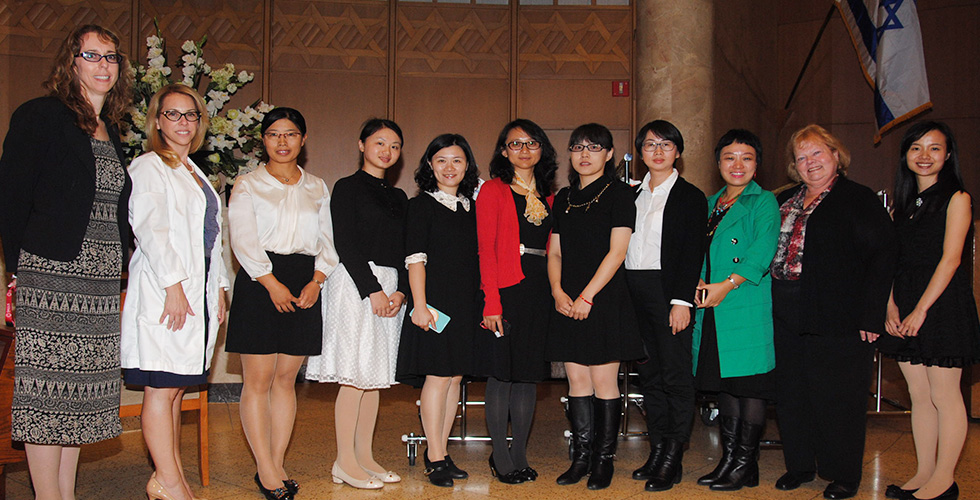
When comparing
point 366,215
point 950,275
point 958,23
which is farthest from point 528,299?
point 958,23

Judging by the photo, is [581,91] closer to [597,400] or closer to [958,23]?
[958,23]

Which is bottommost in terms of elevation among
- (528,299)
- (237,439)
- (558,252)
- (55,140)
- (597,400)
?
(237,439)

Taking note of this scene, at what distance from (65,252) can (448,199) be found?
1516mm

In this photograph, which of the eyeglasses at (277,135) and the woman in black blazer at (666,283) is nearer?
the eyeglasses at (277,135)

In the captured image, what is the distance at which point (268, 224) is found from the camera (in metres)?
3.03

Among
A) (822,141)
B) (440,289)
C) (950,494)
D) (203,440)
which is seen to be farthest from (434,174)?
→ (950,494)

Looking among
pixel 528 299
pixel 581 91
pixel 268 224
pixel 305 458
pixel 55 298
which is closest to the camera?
pixel 55 298

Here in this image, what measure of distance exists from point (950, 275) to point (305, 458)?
3.13 meters

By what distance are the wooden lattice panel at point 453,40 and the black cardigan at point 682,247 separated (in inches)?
187

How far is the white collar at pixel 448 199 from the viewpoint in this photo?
328 cm

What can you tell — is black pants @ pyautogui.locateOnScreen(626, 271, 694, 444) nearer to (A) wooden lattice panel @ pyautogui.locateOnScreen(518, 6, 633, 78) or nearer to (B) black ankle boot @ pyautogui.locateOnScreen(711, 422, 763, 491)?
(B) black ankle boot @ pyautogui.locateOnScreen(711, 422, 763, 491)

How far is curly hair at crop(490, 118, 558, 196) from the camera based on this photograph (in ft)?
10.9

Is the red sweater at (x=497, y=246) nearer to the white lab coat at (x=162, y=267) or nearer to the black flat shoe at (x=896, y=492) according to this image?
the white lab coat at (x=162, y=267)

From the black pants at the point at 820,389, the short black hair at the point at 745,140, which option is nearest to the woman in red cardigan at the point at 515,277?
the short black hair at the point at 745,140
